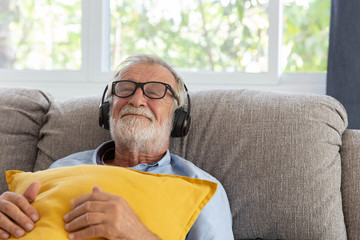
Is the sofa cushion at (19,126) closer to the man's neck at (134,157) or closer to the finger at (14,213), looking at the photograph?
the man's neck at (134,157)

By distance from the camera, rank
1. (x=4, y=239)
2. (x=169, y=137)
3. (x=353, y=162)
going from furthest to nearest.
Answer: (x=169, y=137)
(x=353, y=162)
(x=4, y=239)

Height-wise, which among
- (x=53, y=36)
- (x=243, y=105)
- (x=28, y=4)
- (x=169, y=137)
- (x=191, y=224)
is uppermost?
(x=28, y=4)

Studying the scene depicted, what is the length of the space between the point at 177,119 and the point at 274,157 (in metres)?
0.35

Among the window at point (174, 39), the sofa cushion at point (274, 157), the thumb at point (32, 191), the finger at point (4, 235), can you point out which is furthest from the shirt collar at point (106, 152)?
the window at point (174, 39)

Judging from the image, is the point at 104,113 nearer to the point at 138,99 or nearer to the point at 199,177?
the point at 138,99

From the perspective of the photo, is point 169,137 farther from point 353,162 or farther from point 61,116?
point 353,162

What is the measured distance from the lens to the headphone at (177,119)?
5.50 feet

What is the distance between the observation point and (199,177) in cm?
155

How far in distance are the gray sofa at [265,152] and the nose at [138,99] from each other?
0.20m

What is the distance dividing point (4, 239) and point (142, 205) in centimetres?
34

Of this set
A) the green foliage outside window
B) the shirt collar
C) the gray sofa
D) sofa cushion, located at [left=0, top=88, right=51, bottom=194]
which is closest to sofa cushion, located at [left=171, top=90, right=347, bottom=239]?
the gray sofa

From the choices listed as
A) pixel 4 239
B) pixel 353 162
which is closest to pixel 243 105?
pixel 353 162

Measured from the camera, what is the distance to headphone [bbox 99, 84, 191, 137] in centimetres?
168

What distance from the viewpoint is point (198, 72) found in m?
2.62
